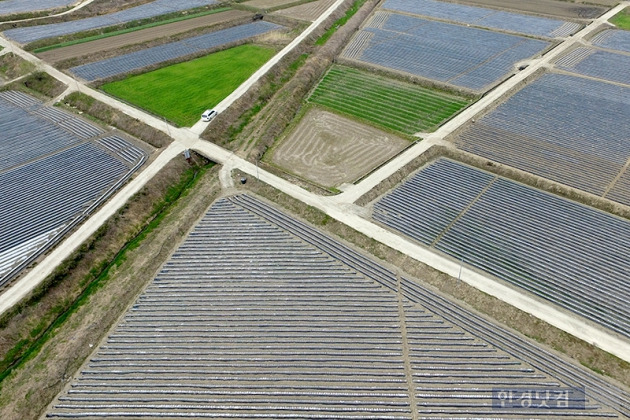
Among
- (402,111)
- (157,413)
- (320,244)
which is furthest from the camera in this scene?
(402,111)

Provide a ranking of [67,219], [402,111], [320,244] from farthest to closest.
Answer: [402,111]
[67,219]
[320,244]

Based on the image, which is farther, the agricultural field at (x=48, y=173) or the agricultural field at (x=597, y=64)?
the agricultural field at (x=597, y=64)

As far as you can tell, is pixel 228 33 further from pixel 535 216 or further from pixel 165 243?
pixel 535 216

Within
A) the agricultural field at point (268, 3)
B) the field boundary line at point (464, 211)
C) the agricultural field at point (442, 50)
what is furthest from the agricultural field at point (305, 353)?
the agricultural field at point (268, 3)

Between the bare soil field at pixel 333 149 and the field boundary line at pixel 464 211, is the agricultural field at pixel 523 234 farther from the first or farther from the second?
the bare soil field at pixel 333 149

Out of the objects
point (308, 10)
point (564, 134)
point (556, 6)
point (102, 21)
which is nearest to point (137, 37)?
point (102, 21)

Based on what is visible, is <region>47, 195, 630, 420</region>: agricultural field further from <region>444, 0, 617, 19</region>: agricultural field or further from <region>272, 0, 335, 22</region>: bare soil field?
<region>444, 0, 617, 19</region>: agricultural field

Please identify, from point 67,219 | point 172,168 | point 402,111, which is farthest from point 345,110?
point 67,219

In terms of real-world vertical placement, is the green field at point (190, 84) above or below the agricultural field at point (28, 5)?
below
